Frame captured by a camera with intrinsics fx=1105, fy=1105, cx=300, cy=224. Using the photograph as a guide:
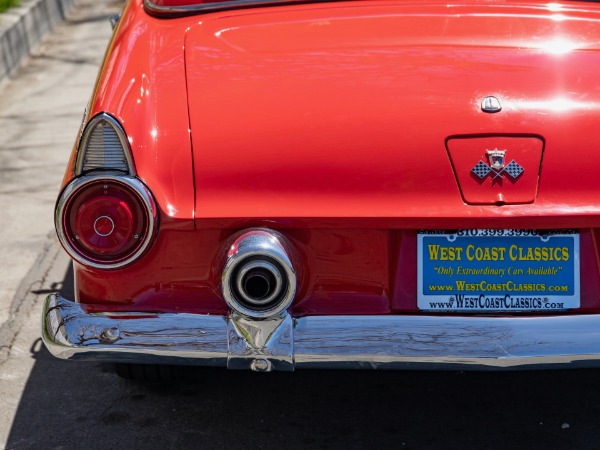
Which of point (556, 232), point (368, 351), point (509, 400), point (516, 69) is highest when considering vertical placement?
point (516, 69)

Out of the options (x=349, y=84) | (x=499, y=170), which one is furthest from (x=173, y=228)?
(x=499, y=170)

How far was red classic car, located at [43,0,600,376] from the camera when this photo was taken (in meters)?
2.92

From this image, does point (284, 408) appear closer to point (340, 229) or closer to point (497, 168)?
point (340, 229)

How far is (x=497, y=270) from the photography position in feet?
9.78

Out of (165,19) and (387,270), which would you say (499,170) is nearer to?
(387,270)

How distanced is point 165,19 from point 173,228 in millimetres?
1148

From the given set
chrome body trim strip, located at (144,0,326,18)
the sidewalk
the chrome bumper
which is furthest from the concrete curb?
the chrome bumper

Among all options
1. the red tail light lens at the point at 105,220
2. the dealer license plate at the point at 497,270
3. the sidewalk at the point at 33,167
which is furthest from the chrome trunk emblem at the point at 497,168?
the sidewalk at the point at 33,167

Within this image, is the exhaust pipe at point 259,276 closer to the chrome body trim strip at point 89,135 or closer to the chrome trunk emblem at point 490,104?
the chrome body trim strip at point 89,135

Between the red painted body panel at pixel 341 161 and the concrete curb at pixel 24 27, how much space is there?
19.4 ft

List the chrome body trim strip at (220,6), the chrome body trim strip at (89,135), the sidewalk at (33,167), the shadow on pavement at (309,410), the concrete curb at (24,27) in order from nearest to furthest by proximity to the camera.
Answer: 1. the chrome body trim strip at (89,135)
2. the shadow on pavement at (309,410)
3. the chrome body trim strip at (220,6)
4. the sidewalk at (33,167)
5. the concrete curb at (24,27)

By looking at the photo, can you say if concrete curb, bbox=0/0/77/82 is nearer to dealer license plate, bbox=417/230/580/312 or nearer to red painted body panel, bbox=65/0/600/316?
red painted body panel, bbox=65/0/600/316

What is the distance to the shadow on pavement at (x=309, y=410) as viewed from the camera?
345 centimetres

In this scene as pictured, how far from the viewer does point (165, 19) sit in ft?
12.6
